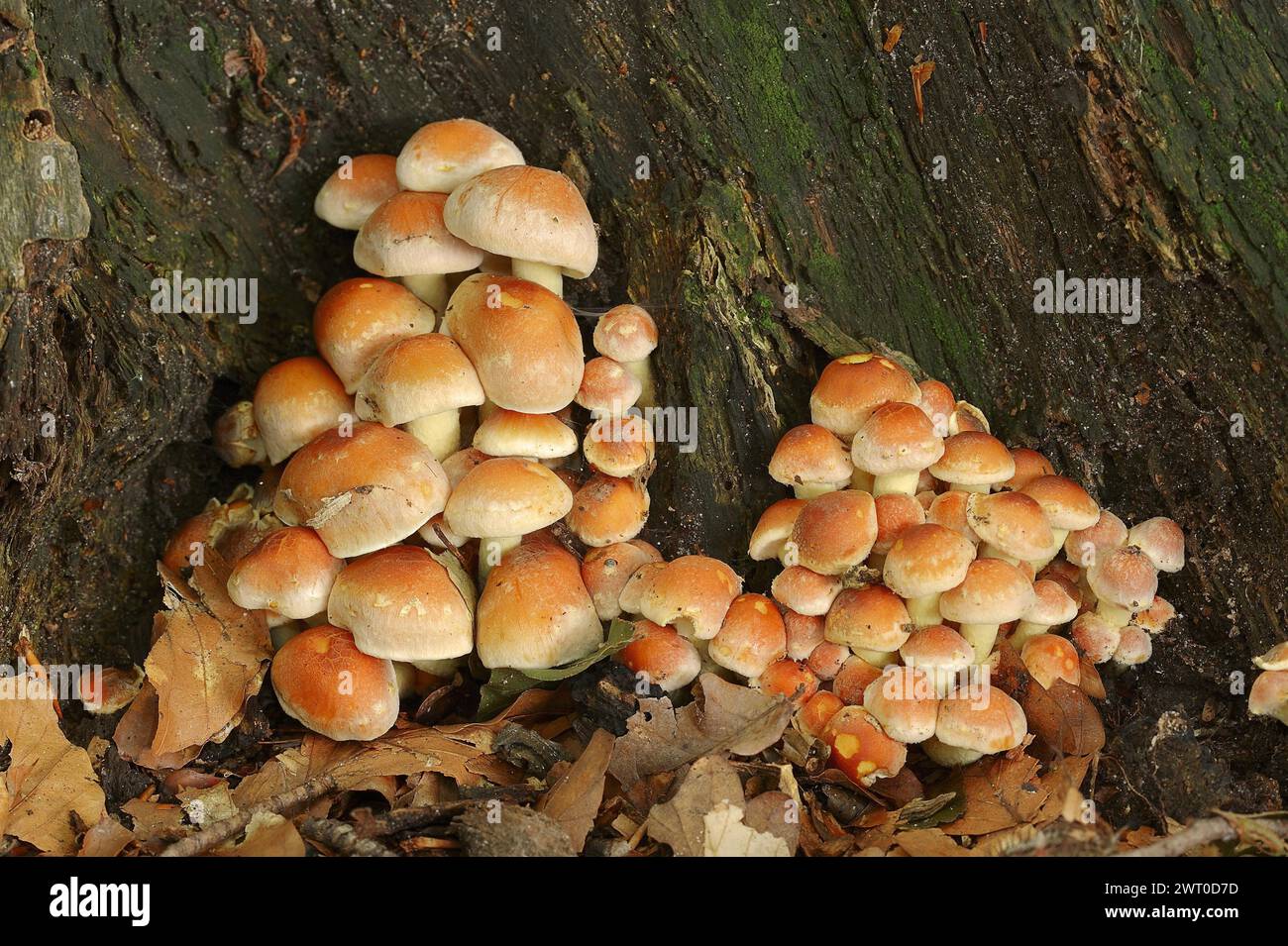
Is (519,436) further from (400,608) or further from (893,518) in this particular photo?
(893,518)

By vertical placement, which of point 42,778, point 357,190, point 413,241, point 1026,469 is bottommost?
point 42,778

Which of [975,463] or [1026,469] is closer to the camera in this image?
[975,463]

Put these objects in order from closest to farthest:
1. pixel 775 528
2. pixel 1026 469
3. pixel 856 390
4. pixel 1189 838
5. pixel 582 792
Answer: pixel 1189 838 → pixel 582 792 → pixel 856 390 → pixel 775 528 → pixel 1026 469

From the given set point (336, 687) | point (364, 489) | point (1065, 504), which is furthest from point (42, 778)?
point (1065, 504)

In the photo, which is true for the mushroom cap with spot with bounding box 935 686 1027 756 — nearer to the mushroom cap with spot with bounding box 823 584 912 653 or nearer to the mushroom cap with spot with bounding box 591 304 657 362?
the mushroom cap with spot with bounding box 823 584 912 653

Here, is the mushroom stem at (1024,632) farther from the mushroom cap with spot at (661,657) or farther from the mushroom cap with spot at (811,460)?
the mushroom cap with spot at (661,657)

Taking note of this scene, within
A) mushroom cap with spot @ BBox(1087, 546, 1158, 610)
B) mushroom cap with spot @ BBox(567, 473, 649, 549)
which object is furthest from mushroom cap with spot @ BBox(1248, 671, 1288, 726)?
mushroom cap with spot @ BBox(567, 473, 649, 549)
